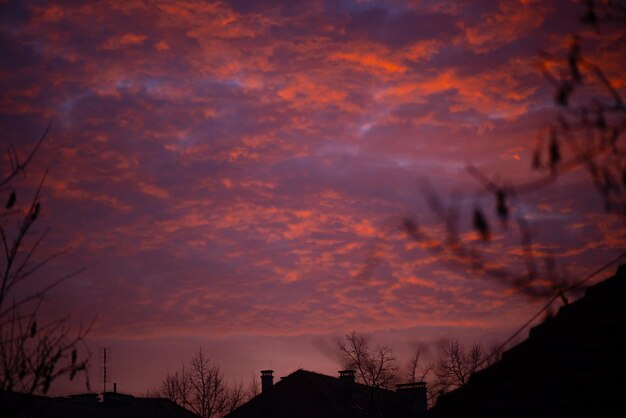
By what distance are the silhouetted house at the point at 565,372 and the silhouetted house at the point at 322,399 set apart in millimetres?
34921

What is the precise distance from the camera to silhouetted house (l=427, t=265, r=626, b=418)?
4.00 meters

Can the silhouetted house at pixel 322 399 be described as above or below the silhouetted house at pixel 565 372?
above

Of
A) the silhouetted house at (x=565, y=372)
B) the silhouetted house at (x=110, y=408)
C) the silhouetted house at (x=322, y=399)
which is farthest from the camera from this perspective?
the silhouetted house at (x=322, y=399)

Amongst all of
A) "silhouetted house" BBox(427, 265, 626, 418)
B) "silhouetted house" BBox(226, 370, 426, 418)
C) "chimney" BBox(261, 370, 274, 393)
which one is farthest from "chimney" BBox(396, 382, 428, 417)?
"silhouetted house" BBox(427, 265, 626, 418)

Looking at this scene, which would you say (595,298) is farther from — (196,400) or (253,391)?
(253,391)

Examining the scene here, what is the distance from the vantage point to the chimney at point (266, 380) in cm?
4278

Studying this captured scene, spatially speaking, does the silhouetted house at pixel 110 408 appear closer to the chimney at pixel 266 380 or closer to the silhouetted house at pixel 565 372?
the chimney at pixel 266 380

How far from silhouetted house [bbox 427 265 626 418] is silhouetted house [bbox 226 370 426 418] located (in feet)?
115

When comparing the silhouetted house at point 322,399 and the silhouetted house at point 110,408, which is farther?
the silhouetted house at point 322,399

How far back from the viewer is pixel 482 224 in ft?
9.94

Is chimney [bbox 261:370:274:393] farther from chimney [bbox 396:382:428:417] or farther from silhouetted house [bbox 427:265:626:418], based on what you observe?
silhouetted house [bbox 427:265:626:418]

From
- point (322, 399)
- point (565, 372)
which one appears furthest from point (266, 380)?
point (565, 372)

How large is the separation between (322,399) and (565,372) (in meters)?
37.2

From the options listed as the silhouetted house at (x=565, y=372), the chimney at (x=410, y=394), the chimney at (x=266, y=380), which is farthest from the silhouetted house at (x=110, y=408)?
the silhouetted house at (x=565, y=372)
